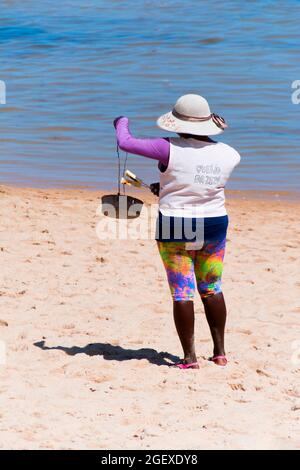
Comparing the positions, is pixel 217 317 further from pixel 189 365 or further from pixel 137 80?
pixel 137 80

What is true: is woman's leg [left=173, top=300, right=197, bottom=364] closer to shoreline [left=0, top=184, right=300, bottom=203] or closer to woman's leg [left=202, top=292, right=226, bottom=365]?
woman's leg [left=202, top=292, right=226, bottom=365]

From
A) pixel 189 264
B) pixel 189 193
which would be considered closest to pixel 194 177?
pixel 189 193

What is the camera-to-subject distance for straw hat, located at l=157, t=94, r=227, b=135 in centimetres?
539

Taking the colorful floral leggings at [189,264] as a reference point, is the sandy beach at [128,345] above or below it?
below

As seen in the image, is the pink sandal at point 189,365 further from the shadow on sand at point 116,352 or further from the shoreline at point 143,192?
the shoreline at point 143,192

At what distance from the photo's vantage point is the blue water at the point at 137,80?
1226 centimetres

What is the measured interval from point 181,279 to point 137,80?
11.9 meters

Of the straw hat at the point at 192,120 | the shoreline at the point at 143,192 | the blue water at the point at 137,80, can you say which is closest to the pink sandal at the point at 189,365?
the straw hat at the point at 192,120

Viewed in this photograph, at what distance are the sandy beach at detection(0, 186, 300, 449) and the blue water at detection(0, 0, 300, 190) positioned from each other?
107 inches

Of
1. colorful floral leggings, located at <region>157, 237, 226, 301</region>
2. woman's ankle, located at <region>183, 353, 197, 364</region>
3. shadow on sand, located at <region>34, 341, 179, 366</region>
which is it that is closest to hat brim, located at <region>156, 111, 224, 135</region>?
colorful floral leggings, located at <region>157, 237, 226, 301</region>

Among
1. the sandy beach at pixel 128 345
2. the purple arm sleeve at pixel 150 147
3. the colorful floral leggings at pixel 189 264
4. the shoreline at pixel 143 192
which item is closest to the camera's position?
the sandy beach at pixel 128 345

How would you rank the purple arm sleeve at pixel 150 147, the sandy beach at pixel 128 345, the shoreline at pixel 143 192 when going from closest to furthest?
the sandy beach at pixel 128 345, the purple arm sleeve at pixel 150 147, the shoreline at pixel 143 192

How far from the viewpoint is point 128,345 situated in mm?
6281
